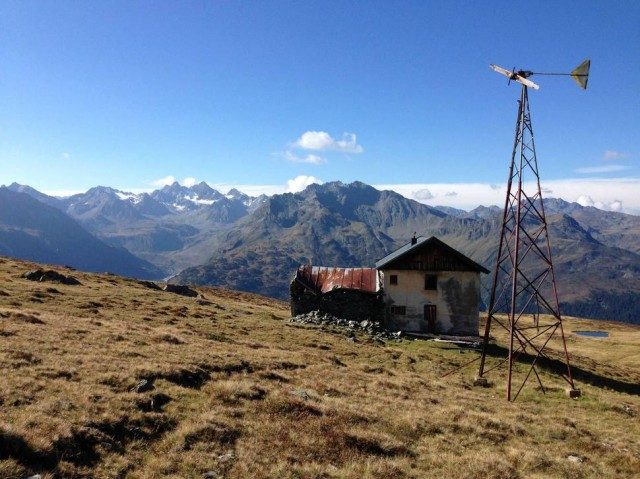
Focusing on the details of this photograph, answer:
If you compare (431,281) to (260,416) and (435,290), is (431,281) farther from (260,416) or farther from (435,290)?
(260,416)

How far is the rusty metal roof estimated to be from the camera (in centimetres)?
5362

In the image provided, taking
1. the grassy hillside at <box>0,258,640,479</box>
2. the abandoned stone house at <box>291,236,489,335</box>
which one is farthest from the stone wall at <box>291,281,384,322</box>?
the grassy hillside at <box>0,258,640,479</box>

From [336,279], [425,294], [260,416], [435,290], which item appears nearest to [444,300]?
[435,290]

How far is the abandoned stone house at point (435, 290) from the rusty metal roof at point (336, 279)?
4028 mm

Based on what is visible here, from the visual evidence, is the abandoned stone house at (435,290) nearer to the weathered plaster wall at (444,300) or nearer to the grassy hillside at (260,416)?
the weathered plaster wall at (444,300)

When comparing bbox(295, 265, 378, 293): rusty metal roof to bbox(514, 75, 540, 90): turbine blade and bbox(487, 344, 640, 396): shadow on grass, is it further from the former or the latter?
bbox(514, 75, 540, 90): turbine blade

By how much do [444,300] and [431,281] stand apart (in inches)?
95.0

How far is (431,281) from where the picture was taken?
50250 mm

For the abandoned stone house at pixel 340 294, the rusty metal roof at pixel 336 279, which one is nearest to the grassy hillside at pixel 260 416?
the abandoned stone house at pixel 340 294

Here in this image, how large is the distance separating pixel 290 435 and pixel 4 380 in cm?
1023

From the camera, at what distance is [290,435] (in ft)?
52.9

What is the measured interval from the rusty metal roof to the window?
5.70 m

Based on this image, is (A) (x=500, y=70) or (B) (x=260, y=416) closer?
(B) (x=260, y=416)

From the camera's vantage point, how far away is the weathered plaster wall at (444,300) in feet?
163
